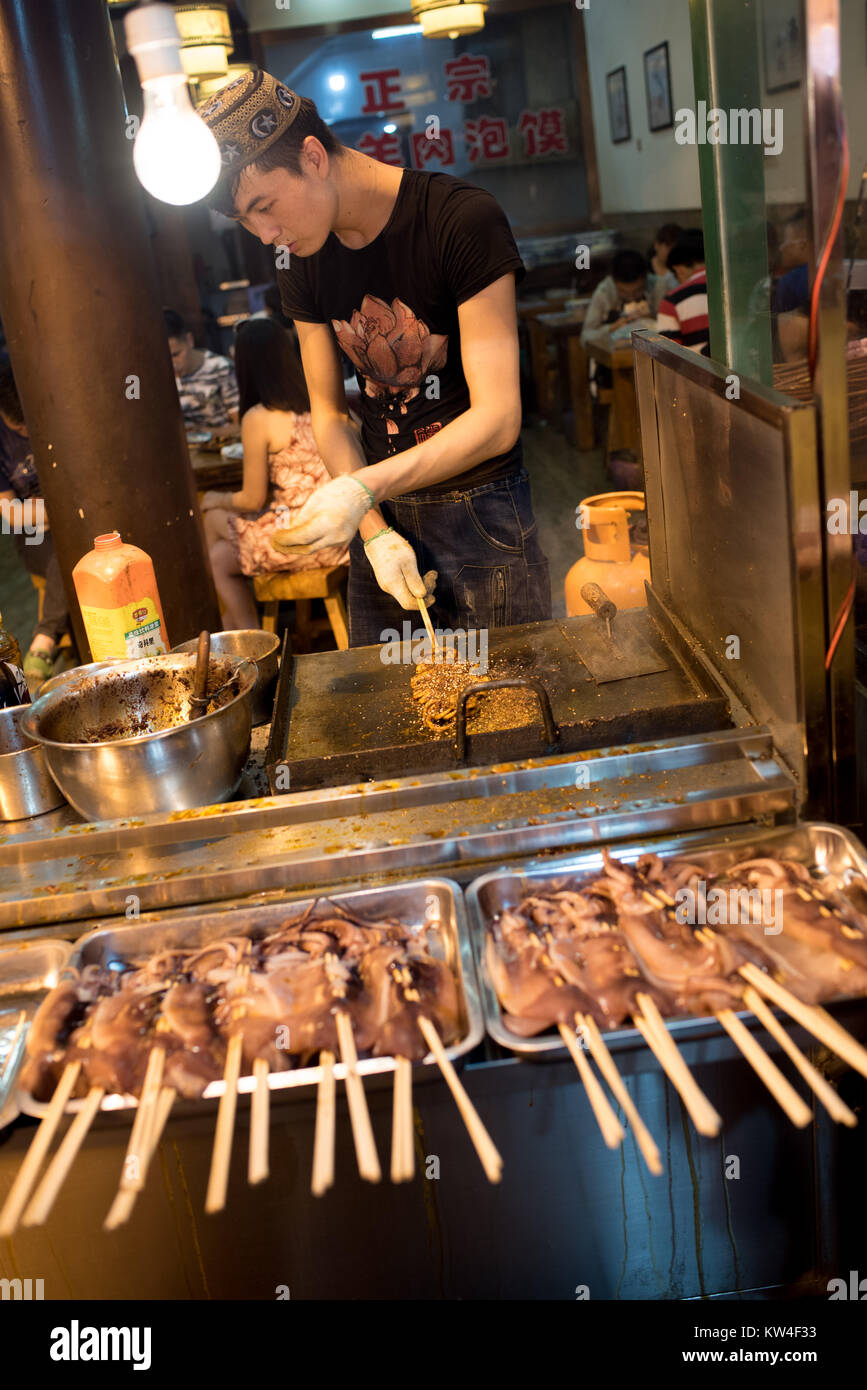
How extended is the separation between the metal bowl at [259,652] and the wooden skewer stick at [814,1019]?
50.3 inches

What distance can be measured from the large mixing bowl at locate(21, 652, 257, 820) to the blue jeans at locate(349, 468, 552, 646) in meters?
0.97

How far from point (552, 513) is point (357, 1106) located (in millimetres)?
7211

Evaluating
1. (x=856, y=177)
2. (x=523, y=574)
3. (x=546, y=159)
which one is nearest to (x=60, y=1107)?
(x=523, y=574)

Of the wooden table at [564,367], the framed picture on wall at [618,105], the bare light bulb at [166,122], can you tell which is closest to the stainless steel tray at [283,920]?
the bare light bulb at [166,122]

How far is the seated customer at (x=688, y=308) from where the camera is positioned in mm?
6262

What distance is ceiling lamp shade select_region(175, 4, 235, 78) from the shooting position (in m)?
6.30

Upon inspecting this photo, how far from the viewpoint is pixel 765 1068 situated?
1357 millimetres

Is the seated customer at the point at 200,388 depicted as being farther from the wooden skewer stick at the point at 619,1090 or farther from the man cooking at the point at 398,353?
the wooden skewer stick at the point at 619,1090

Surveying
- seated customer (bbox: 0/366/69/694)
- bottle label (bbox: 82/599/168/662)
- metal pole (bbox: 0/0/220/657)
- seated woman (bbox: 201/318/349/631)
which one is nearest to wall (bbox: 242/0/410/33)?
seated woman (bbox: 201/318/349/631)

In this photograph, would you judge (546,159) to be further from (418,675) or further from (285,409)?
(418,675)

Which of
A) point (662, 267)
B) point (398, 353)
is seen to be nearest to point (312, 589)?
point (398, 353)

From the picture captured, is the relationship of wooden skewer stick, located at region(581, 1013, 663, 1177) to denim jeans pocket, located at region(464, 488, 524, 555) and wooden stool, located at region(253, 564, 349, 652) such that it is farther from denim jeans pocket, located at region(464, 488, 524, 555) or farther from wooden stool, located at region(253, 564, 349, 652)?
wooden stool, located at region(253, 564, 349, 652)

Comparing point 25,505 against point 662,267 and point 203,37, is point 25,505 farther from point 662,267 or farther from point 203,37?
point 662,267

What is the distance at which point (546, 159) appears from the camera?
478 inches
